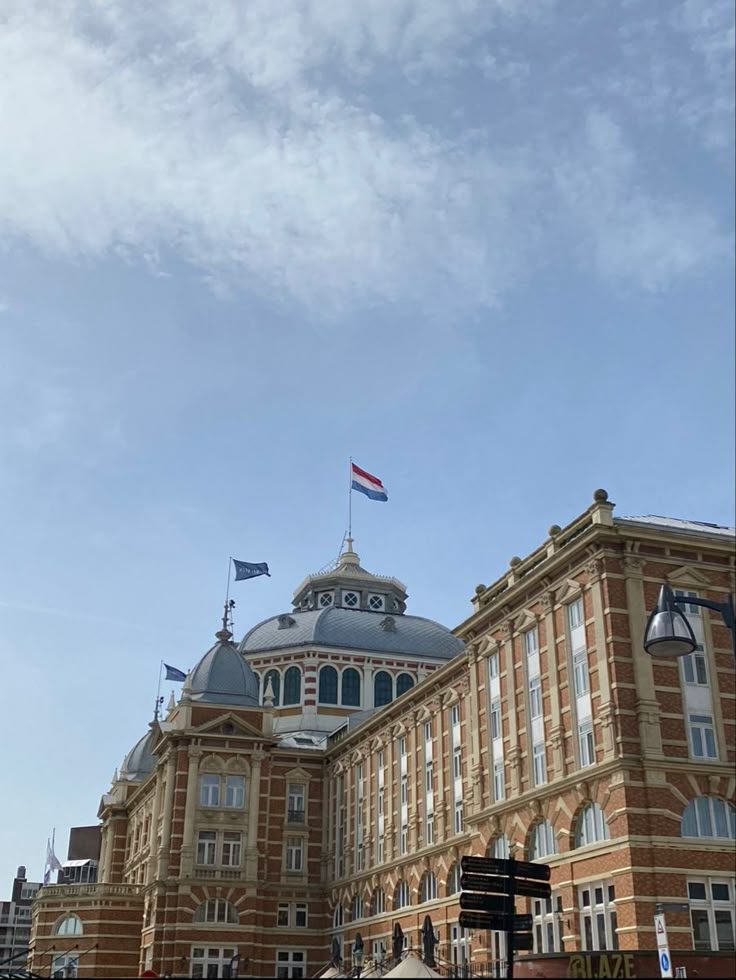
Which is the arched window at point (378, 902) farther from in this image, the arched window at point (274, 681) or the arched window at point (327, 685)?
the arched window at point (274, 681)

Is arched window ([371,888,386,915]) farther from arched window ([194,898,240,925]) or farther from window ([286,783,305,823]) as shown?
window ([286,783,305,823])

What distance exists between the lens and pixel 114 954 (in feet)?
245

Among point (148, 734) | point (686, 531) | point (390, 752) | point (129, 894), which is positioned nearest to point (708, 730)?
point (686, 531)

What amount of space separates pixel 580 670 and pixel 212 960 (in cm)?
3868

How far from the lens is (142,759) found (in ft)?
322

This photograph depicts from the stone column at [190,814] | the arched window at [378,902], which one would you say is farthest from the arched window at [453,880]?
the stone column at [190,814]

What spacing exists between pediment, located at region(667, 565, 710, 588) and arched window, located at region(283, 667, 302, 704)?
49138mm

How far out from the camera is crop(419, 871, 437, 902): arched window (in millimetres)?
59156

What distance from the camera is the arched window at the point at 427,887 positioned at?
5916 cm

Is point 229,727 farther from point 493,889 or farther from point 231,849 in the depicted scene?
point 493,889

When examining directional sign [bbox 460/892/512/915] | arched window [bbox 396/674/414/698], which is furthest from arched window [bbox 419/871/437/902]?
directional sign [bbox 460/892/512/915]

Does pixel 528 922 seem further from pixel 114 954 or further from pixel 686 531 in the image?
pixel 114 954

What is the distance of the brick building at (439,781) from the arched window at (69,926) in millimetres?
175

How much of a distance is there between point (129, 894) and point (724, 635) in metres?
50.5
